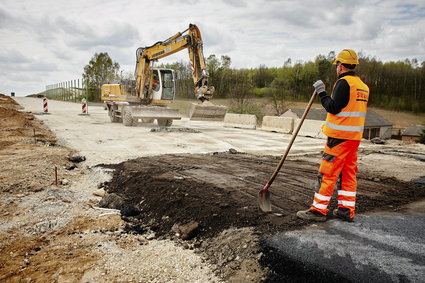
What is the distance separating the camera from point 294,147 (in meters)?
11.9

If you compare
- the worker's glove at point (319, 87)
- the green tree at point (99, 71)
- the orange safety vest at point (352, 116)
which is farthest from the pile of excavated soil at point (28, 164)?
the green tree at point (99, 71)

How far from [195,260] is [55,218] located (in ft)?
8.00

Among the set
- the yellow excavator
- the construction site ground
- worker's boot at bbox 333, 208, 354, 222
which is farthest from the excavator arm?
worker's boot at bbox 333, 208, 354, 222

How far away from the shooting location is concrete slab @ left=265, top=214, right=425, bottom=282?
290 centimetres

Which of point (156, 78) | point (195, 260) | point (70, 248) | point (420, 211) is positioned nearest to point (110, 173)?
point (70, 248)

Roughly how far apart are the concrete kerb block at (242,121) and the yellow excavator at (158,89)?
423cm

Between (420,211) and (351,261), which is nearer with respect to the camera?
(351,261)

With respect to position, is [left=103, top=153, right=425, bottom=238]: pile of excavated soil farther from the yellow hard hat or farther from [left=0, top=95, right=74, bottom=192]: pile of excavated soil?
the yellow hard hat

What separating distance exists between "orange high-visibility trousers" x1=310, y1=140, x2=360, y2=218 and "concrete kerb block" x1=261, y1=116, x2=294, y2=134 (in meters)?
12.9

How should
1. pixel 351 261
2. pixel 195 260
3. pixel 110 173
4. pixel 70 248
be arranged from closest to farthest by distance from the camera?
pixel 351 261, pixel 195 260, pixel 70 248, pixel 110 173

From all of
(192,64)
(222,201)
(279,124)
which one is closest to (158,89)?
(192,64)

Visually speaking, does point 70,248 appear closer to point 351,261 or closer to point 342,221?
point 351,261

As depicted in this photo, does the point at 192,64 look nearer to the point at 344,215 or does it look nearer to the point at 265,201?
the point at 265,201

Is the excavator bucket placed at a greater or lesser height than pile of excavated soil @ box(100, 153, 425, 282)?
greater
